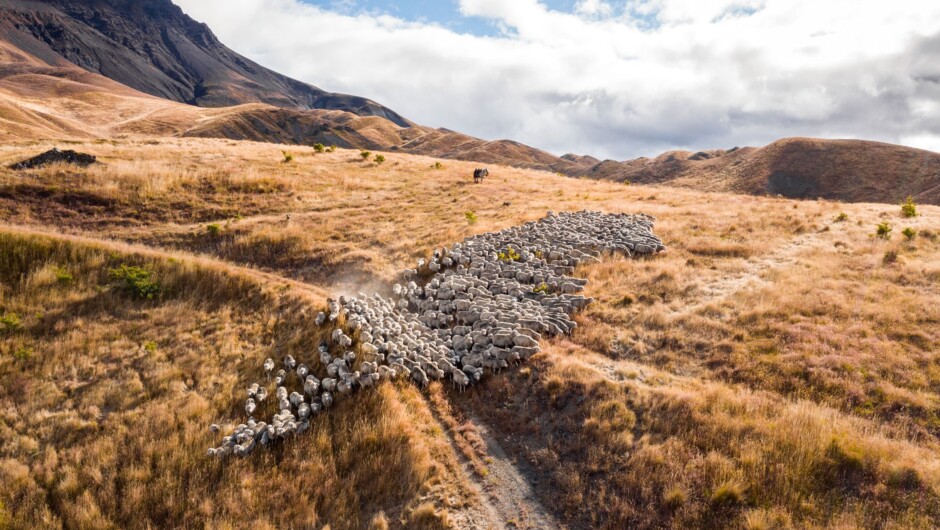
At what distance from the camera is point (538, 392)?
533 inches

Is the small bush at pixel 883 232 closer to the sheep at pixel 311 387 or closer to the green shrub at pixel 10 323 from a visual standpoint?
the sheep at pixel 311 387

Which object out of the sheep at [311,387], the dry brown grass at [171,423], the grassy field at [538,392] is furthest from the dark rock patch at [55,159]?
the sheep at [311,387]

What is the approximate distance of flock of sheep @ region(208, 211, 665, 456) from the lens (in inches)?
546

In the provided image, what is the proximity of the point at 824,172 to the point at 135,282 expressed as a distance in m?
133

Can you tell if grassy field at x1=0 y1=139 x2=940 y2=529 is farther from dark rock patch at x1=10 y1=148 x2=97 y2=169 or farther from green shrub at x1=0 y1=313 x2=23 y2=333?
dark rock patch at x1=10 y1=148 x2=97 y2=169

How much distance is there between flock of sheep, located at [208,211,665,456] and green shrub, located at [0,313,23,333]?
1019cm

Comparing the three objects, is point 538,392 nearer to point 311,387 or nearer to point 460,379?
point 460,379

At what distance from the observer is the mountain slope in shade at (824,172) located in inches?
3809

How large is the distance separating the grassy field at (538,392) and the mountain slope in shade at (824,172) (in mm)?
90630

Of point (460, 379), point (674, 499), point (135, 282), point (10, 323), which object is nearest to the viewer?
point (674, 499)

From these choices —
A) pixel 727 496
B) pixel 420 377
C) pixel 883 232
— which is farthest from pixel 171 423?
pixel 883 232

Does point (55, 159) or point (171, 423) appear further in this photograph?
point (55, 159)

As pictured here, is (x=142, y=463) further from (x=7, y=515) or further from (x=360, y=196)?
(x=360, y=196)

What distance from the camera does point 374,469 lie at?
11.5 m
